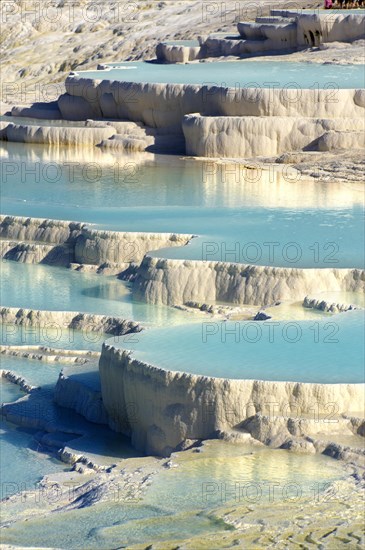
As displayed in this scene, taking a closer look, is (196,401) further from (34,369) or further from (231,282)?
(231,282)

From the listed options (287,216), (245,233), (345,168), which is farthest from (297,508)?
(345,168)

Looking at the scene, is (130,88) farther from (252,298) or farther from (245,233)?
(252,298)

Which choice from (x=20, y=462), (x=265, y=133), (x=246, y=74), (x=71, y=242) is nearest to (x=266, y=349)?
(x=20, y=462)

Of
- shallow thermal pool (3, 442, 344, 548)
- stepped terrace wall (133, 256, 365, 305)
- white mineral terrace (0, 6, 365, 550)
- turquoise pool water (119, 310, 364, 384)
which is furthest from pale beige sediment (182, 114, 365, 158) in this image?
shallow thermal pool (3, 442, 344, 548)

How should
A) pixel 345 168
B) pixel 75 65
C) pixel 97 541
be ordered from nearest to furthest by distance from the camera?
pixel 97 541, pixel 345 168, pixel 75 65

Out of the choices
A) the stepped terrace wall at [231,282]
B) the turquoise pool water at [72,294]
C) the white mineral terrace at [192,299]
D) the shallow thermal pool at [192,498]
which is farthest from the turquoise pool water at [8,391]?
the shallow thermal pool at [192,498]

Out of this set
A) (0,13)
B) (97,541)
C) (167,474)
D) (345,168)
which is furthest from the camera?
(0,13)

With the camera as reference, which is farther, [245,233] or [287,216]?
[287,216]
